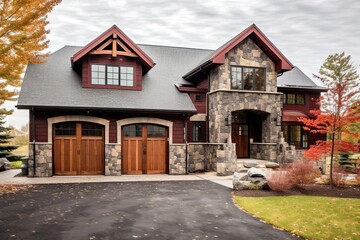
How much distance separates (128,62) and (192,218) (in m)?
12.2

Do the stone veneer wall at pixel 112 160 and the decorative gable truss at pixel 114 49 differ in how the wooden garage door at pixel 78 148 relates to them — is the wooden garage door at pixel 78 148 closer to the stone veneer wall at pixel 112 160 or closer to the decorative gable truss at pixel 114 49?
the stone veneer wall at pixel 112 160

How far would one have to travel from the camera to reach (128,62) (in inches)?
723

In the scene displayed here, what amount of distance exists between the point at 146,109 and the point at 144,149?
2471 millimetres

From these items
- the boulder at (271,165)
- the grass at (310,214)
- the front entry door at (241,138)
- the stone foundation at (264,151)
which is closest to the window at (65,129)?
the grass at (310,214)

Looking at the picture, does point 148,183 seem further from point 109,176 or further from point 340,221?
point 340,221

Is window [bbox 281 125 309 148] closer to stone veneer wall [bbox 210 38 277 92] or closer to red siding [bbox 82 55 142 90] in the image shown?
stone veneer wall [bbox 210 38 277 92]

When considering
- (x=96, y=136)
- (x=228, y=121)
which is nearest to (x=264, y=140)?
(x=228, y=121)

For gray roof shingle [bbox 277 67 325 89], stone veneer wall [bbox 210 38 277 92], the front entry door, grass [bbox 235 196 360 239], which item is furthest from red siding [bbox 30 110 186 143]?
gray roof shingle [bbox 277 67 325 89]

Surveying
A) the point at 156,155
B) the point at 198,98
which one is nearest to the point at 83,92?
the point at 156,155

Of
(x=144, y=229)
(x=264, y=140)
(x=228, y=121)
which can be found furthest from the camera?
(x=264, y=140)

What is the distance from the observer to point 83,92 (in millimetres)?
17219

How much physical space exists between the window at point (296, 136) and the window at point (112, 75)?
11900 millimetres

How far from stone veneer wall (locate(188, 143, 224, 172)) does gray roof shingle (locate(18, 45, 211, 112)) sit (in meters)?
2.92

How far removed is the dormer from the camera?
17.5 m
